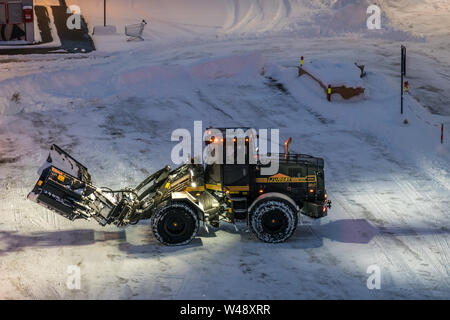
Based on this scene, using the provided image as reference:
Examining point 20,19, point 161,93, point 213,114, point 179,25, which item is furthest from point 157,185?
point 179,25

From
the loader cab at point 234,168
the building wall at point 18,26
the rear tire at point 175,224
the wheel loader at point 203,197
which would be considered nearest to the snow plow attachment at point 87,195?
the wheel loader at point 203,197

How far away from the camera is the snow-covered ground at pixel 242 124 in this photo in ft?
46.3

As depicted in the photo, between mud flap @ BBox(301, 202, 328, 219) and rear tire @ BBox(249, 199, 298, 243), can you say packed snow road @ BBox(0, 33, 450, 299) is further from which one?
mud flap @ BBox(301, 202, 328, 219)

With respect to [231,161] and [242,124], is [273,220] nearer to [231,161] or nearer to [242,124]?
[231,161]

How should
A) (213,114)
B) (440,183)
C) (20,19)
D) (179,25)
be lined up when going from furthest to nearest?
(179,25) → (20,19) → (213,114) → (440,183)

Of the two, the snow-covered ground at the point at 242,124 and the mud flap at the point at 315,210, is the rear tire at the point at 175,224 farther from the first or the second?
the mud flap at the point at 315,210

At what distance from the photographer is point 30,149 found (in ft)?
75.7

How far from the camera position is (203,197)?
15.9 meters

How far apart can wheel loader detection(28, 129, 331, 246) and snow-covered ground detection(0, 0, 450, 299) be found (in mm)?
517

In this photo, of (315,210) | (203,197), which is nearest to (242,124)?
(203,197)

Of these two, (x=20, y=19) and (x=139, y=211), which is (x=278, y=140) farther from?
(x=20, y=19)

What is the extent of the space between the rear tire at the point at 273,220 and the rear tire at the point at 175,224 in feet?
4.31

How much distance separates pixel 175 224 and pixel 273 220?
214 centimetres

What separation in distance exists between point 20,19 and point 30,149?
16517mm
